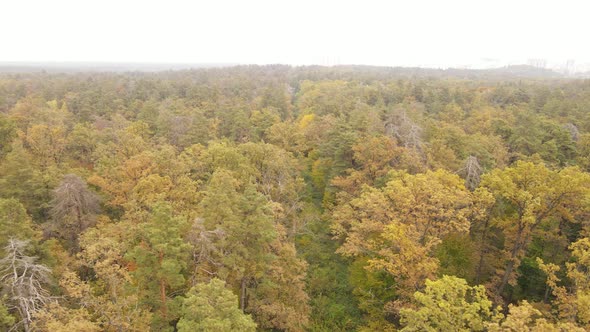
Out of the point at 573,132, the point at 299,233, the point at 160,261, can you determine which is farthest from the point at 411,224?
the point at 573,132

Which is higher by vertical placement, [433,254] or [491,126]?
[491,126]

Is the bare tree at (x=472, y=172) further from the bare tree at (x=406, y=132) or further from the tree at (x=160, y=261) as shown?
the tree at (x=160, y=261)

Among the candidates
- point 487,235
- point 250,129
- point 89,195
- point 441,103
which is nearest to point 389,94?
point 441,103

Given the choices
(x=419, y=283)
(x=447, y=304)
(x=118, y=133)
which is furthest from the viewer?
(x=118, y=133)

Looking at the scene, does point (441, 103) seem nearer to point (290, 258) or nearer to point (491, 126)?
point (491, 126)

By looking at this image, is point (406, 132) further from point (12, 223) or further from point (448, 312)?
point (12, 223)
